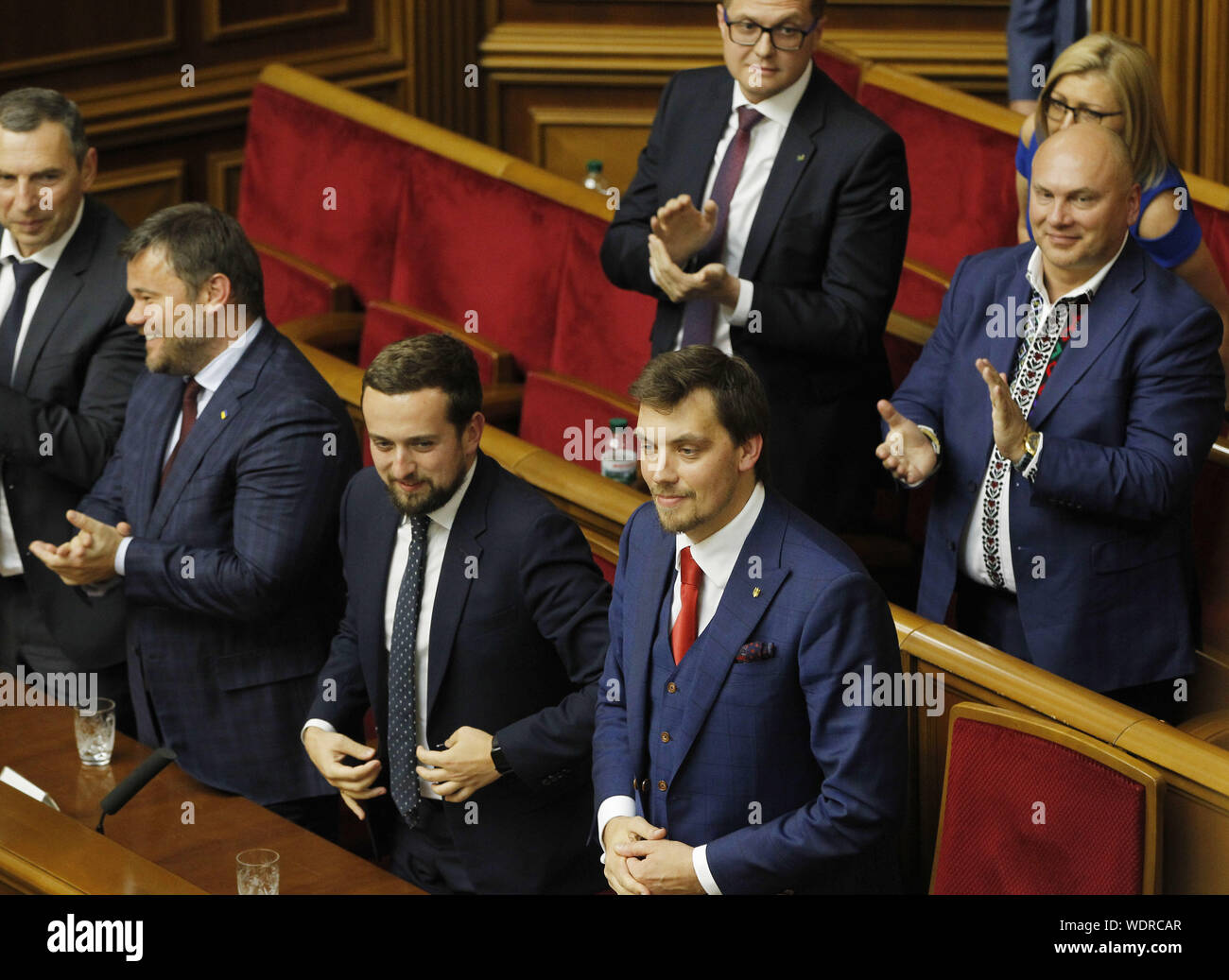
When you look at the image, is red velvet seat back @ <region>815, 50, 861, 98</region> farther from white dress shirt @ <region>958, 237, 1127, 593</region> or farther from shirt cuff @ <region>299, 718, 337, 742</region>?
shirt cuff @ <region>299, 718, 337, 742</region>

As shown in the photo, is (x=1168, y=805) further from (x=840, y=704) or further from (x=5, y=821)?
(x=5, y=821)

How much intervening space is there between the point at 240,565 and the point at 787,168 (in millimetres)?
1015

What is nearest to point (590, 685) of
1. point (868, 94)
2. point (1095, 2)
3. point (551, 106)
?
point (868, 94)

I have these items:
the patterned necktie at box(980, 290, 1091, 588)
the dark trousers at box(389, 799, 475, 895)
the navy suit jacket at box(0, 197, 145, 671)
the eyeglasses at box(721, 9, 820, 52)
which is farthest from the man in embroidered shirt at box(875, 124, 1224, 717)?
the navy suit jacket at box(0, 197, 145, 671)

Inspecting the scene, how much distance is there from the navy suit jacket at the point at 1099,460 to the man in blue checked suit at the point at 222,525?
0.88 meters

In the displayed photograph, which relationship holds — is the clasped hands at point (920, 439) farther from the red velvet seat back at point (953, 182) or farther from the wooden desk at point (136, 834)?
the red velvet seat back at point (953, 182)

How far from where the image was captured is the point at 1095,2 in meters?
4.14

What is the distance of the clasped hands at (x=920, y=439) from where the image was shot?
2.29m

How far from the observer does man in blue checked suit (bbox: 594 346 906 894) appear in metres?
1.86

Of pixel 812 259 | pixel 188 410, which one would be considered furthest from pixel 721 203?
pixel 188 410

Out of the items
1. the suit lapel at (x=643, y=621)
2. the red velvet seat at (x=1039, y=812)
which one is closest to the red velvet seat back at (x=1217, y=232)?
the red velvet seat at (x=1039, y=812)

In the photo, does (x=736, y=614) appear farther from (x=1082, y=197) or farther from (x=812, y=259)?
(x=812, y=259)
